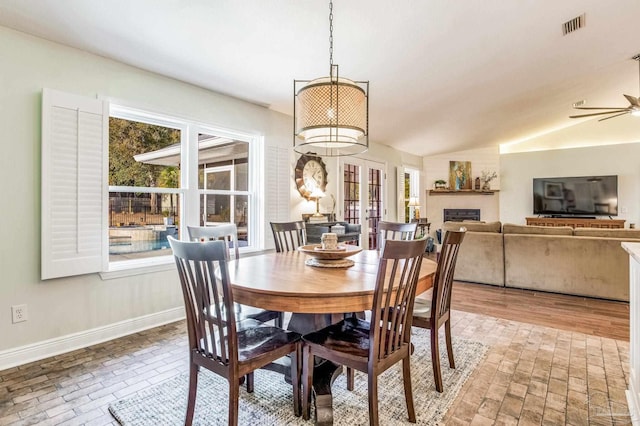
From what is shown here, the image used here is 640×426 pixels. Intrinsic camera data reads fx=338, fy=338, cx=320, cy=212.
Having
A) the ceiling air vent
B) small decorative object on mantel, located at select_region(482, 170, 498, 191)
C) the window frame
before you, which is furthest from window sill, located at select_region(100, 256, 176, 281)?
small decorative object on mantel, located at select_region(482, 170, 498, 191)

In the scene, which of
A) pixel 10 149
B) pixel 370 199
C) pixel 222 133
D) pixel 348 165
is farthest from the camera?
pixel 370 199

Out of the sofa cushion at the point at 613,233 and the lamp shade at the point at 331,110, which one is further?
the sofa cushion at the point at 613,233

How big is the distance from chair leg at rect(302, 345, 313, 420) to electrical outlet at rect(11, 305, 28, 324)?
85.7 inches

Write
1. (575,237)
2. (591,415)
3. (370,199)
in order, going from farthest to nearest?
(370,199) < (575,237) < (591,415)

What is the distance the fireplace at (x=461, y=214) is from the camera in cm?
838

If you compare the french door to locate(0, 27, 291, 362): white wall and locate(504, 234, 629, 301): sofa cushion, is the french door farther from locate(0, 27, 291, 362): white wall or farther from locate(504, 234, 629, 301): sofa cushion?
locate(0, 27, 291, 362): white wall

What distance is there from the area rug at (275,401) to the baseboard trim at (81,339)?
1.07 m

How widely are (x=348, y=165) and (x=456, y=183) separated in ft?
12.9

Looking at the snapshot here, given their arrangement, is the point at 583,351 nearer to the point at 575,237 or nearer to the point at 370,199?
the point at 575,237

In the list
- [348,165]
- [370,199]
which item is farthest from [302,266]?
[370,199]

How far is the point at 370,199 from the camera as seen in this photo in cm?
639

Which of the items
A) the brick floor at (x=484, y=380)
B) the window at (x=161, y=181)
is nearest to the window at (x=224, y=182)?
the window at (x=161, y=181)

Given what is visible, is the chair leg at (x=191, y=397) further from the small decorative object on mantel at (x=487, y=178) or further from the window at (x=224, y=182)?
the small decorative object on mantel at (x=487, y=178)

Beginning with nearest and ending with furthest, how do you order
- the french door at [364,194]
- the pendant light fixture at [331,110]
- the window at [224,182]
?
the pendant light fixture at [331,110] → the window at [224,182] → the french door at [364,194]
